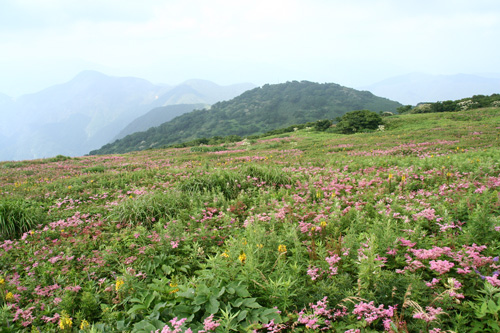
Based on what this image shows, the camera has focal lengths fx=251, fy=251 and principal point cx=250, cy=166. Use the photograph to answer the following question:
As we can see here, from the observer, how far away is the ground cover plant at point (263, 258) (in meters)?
2.33

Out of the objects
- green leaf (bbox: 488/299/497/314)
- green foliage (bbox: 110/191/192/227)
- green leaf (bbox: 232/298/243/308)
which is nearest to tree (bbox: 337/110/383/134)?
green foliage (bbox: 110/191/192/227)

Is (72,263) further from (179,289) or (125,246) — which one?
(179,289)

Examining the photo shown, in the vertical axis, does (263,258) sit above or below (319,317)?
above

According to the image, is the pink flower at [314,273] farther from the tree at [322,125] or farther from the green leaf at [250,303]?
the tree at [322,125]

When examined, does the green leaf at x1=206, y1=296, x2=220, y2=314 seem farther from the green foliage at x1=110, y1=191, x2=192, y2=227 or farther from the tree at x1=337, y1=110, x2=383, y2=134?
the tree at x1=337, y1=110, x2=383, y2=134

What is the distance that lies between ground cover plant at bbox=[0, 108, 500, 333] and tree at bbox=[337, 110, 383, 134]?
2343cm

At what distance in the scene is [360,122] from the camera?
97.2 feet

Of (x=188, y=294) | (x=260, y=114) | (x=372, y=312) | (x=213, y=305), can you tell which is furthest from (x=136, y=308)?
(x=260, y=114)

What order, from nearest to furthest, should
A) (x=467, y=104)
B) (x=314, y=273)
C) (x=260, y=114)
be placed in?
(x=314, y=273) → (x=467, y=104) → (x=260, y=114)

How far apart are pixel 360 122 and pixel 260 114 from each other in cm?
13119

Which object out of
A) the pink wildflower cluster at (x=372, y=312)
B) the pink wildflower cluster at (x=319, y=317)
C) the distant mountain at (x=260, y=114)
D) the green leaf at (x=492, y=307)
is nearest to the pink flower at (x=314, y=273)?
the pink wildflower cluster at (x=319, y=317)

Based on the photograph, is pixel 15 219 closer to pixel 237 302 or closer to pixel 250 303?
pixel 237 302

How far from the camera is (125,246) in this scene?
4.59m

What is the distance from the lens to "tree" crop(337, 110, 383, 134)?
29319 millimetres
